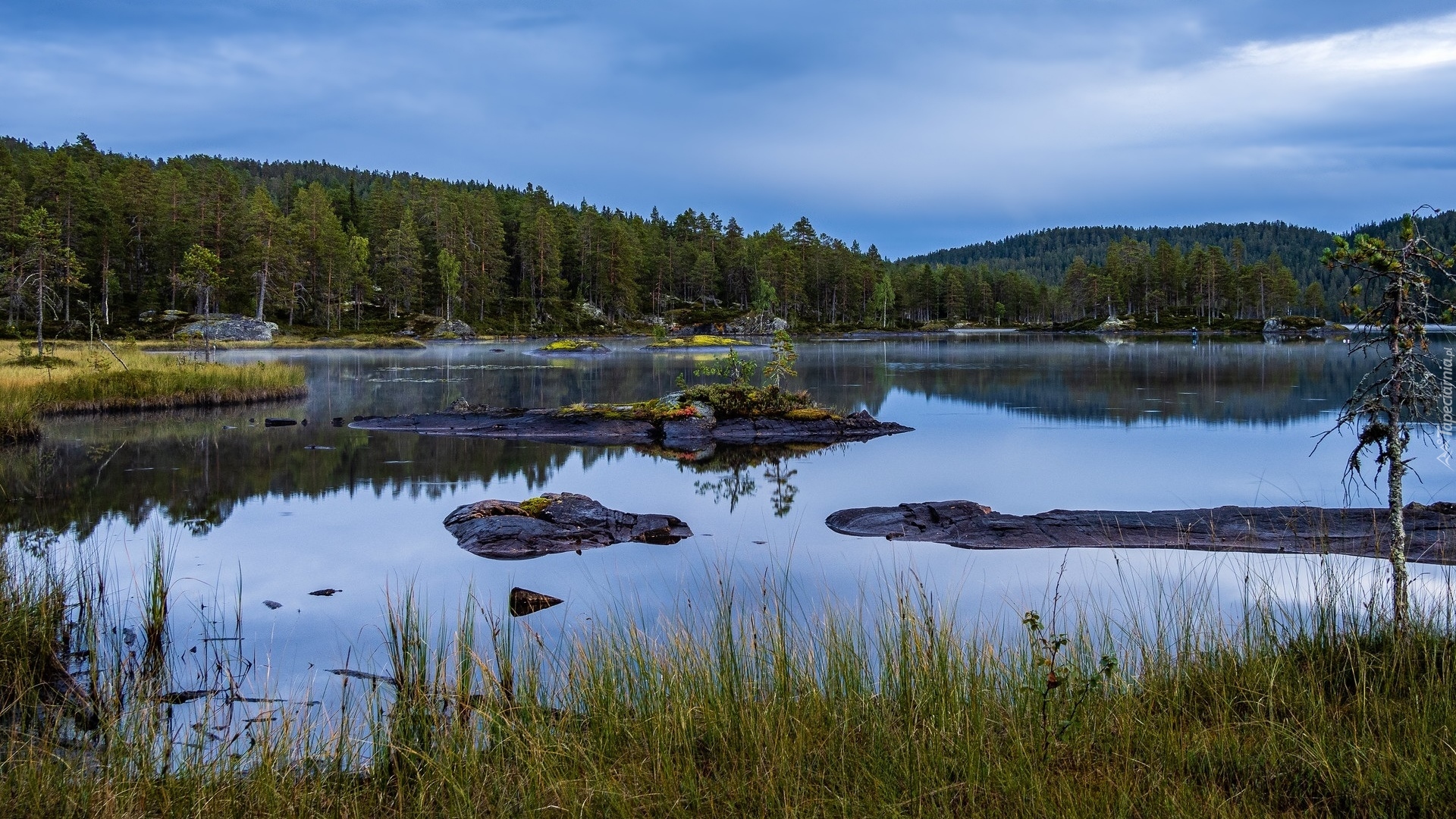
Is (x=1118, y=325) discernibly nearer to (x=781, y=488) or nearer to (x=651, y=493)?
(x=781, y=488)

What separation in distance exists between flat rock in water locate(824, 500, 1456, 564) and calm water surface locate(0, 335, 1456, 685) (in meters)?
0.44

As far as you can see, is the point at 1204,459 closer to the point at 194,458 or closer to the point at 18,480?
the point at 194,458

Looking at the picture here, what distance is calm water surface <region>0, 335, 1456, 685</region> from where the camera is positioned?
9.37 meters

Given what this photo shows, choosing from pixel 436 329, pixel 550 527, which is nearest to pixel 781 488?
pixel 550 527

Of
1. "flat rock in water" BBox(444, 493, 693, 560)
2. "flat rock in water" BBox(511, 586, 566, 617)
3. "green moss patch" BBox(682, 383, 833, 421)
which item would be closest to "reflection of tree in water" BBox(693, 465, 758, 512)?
"flat rock in water" BBox(444, 493, 693, 560)

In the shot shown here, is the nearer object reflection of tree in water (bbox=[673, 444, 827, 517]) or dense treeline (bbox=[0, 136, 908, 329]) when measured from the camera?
reflection of tree in water (bbox=[673, 444, 827, 517])

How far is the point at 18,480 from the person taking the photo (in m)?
15.1

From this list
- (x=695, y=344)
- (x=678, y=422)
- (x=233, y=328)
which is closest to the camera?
(x=678, y=422)

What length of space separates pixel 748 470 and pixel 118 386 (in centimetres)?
1893

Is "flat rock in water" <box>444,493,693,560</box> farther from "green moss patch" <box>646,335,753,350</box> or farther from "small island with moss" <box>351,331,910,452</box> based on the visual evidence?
"green moss patch" <box>646,335,753,350</box>

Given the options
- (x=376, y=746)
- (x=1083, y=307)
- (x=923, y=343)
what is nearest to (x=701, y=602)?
(x=376, y=746)

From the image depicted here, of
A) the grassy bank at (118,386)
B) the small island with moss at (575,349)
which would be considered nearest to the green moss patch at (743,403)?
the grassy bank at (118,386)

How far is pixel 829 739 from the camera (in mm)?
4598

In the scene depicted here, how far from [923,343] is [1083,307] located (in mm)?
69215
